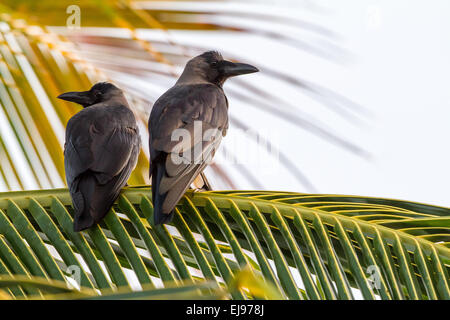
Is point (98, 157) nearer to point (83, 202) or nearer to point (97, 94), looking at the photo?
point (83, 202)

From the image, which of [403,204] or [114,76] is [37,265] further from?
[114,76]

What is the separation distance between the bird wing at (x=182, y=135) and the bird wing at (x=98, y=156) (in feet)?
0.36

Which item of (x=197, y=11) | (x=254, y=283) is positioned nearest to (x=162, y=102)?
(x=197, y=11)

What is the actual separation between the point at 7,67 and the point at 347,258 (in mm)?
1856

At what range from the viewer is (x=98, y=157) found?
227 cm

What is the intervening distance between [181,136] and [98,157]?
33 centimetres

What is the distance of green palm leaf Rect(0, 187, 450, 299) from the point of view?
1687 mm

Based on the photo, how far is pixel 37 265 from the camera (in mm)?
1695

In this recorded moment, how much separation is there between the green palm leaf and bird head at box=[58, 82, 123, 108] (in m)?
1.05

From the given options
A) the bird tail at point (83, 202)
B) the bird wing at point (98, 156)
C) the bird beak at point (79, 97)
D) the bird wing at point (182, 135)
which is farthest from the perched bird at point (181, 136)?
the bird beak at point (79, 97)

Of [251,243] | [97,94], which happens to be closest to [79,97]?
[97,94]

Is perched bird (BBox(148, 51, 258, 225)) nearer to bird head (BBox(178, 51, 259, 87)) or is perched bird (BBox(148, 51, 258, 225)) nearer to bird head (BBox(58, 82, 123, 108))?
bird head (BBox(178, 51, 259, 87))
